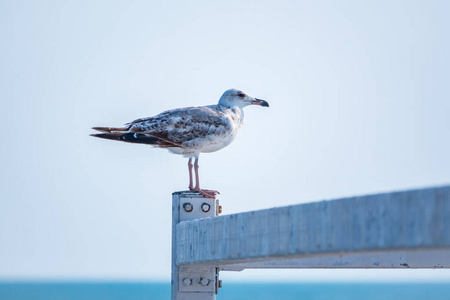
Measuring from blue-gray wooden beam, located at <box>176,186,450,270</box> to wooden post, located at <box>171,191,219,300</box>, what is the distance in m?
0.97

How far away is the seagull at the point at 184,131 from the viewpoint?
625 inches

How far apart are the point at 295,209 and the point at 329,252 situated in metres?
0.64

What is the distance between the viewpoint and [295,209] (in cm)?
811

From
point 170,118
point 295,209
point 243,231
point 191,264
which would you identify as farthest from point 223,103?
point 295,209

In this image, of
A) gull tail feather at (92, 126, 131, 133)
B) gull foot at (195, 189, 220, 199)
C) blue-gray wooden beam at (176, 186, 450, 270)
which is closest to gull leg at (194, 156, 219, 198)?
gull foot at (195, 189, 220, 199)

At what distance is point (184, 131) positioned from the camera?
52.4ft

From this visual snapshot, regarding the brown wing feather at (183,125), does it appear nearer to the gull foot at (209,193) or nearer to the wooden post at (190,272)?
the gull foot at (209,193)

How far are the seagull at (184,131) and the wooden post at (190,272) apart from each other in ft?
10.8

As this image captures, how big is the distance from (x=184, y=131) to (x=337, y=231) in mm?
8652

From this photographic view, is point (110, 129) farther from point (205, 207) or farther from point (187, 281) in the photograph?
point (187, 281)

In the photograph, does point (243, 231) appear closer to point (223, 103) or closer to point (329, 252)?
point (329, 252)

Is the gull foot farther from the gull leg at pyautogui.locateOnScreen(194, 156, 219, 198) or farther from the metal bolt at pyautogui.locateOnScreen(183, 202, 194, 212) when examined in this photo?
the metal bolt at pyautogui.locateOnScreen(183, 202, 194, 212)

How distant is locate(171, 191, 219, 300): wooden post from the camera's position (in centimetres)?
1216

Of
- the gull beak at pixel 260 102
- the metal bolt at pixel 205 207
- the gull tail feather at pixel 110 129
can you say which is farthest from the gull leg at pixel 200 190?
the gull beak at pixel 260 102
